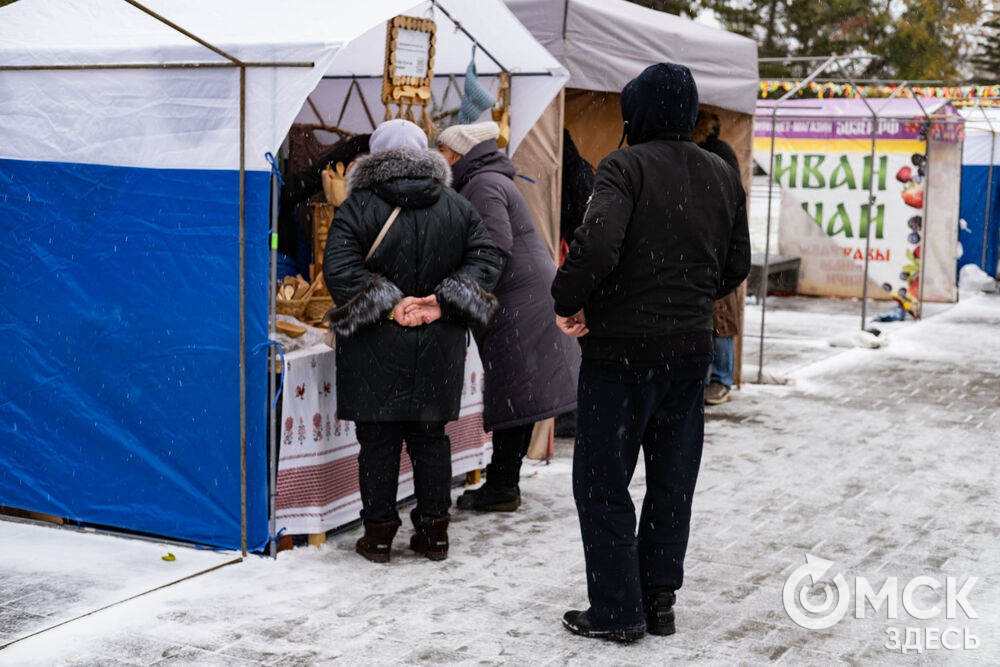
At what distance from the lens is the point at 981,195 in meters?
18.3

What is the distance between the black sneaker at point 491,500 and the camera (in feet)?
19.5

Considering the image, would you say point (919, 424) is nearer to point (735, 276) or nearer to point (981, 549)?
point (981, 549)

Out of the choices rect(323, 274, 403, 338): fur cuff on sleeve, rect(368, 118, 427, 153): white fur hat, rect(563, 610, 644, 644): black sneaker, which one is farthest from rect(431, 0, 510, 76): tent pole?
rect(563, 610, 644, 644): black sneaker

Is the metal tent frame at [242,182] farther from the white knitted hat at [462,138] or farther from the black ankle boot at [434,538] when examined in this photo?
the white knitted hat at [462,138]

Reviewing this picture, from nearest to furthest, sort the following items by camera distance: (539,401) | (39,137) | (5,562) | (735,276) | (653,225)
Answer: (653,225) → (735,276) → (5,562) → (39,137) → (539,401)

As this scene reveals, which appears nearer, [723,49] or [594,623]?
[594,623]

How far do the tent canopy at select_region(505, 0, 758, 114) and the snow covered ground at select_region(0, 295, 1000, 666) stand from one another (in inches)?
89.3

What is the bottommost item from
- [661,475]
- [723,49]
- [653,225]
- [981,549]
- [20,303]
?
[981,549]

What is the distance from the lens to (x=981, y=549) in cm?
554

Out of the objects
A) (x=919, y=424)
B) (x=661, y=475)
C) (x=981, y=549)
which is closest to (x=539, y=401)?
(x=661, y=475)

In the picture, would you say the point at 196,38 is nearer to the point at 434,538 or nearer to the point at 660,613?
the point at 434,538

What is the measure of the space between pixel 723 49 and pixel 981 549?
14.2 ft

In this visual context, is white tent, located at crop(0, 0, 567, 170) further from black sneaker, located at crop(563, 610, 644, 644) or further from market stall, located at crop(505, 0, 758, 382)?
black sneaker, located at crop(563, 610, 644, 644)

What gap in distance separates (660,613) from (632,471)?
53cm
